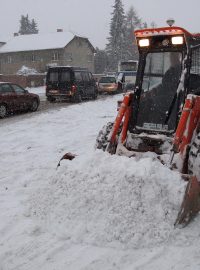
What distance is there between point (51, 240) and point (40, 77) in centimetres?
3939

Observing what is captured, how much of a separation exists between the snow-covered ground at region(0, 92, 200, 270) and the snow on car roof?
176 ft

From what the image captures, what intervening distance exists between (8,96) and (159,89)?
11411 millimetres

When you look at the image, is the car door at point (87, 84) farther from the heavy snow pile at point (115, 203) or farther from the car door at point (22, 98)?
the heavy snow pile at point (115, 203)

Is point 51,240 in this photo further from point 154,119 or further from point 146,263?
point 154,119

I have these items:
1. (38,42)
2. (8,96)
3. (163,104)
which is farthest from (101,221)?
(38,42)

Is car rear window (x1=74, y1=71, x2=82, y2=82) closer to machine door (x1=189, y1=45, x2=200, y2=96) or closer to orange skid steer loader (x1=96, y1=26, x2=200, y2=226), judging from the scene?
orange skid steer loader (x1=96, y1=26, x2=200, y2=226)

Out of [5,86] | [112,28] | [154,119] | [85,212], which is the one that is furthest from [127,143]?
[112,28]

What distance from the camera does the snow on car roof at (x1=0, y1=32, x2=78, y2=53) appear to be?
193 ft

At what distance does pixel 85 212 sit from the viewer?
16.9ft

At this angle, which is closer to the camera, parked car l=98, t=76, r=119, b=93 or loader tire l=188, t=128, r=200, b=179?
loader tire l=188, t=128, r=200, b=179

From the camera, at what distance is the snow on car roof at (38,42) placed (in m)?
58.8

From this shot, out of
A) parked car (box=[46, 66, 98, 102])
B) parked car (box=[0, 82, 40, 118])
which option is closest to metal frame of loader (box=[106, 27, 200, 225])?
parked car (box=[0, 82, 40, 118])

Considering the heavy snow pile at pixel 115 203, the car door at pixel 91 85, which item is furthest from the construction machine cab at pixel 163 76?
the car door at pixel 91 85

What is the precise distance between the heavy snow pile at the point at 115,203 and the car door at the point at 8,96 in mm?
11656
